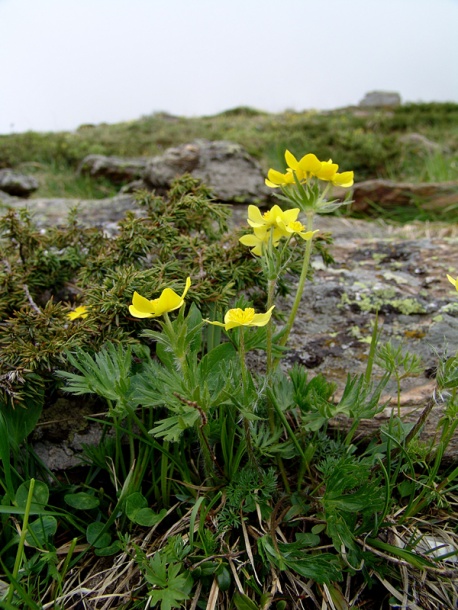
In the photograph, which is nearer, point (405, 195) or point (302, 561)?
point (302, 561)

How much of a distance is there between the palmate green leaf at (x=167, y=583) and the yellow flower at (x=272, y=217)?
36.9 inches

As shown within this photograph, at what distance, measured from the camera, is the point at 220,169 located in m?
3.55

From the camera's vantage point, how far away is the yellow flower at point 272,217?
1.28 meters

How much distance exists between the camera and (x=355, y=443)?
1.52 m

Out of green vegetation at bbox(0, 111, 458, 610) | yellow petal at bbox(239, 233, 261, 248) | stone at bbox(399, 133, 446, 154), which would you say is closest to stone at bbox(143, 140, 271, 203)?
green vegetation at bbox(0, 111, 458, 610)

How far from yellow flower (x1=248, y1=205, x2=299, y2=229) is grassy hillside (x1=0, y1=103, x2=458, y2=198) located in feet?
9.83

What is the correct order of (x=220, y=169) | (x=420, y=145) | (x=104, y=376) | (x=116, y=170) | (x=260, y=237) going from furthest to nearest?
(x=420, y=145)
(x=116, y=170)
(x=220, y=169)
(x=260, y=237)
(x=104, y=376)

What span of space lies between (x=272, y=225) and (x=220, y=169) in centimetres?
239

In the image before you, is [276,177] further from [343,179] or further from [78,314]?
[78,314]

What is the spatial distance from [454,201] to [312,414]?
163 inches

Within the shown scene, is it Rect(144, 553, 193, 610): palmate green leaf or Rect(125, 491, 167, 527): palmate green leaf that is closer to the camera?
Rect(144, 553, 193, 610): palmate green leaf

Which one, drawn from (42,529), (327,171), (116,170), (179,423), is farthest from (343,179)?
(116,170)

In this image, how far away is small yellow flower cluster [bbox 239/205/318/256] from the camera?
4.18 ft

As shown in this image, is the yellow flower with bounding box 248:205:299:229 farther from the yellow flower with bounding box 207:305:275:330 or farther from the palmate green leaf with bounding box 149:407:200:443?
the palmate green leaf with bounding box 149:407:200:443
